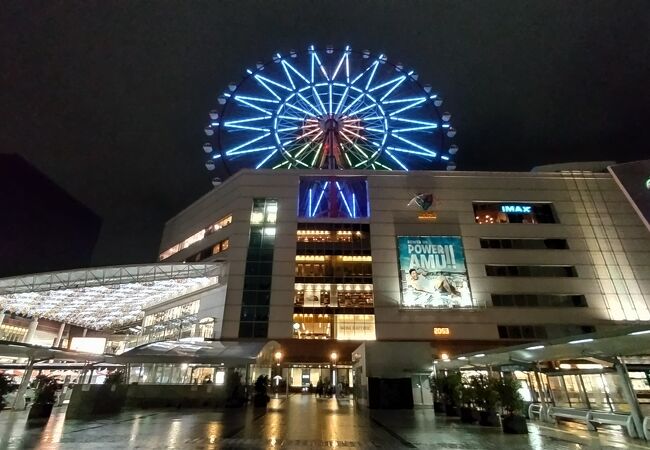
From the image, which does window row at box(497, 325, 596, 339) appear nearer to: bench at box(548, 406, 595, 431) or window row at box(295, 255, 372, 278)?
window row at box(295, 255, 372, 278)

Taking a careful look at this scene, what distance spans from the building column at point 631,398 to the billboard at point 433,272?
29.5 metres

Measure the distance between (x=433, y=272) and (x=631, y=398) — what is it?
3145 cm

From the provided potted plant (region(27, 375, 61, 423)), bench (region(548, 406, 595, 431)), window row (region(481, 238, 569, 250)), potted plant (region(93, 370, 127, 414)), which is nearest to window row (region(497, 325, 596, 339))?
window row (region(481, 238, 569, 250))

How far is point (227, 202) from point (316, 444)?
43.6 m

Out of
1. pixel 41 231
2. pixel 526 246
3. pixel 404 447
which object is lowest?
pixel 404 447

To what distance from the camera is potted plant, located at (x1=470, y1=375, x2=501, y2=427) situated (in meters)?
14.7

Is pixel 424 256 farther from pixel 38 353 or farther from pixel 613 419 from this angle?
pixel 38 353

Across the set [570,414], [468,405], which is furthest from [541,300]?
[468,405]

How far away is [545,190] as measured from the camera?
163 feet

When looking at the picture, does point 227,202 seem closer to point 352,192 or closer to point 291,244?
point 291,244

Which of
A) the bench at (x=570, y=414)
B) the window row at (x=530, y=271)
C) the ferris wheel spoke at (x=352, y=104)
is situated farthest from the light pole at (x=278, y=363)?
the ferris wheel spoke at (x=352, y=104)

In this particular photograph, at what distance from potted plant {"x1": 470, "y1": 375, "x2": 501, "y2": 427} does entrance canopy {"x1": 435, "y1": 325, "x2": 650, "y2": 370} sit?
2.20 metres

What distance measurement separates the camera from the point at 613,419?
12711 mm

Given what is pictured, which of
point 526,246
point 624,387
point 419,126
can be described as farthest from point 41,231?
point 624,387
